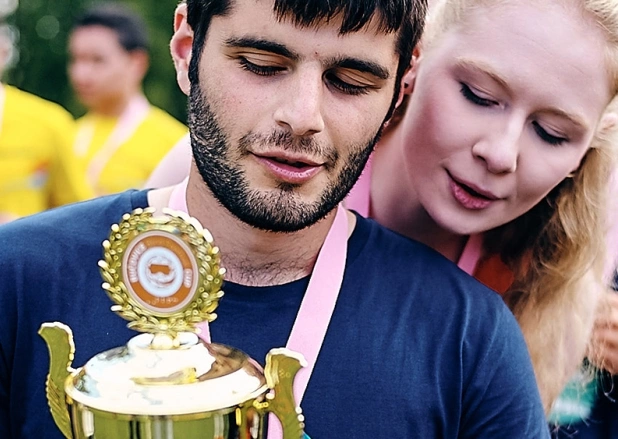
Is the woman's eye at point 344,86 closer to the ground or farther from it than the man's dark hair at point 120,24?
closer to the ground

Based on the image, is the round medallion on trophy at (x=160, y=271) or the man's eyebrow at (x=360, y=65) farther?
the man's eyebrow at (x=360, y=65)

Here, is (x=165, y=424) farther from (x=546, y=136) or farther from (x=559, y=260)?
(x=559, y=260)

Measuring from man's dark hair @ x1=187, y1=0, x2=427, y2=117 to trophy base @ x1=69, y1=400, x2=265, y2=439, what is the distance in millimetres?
786

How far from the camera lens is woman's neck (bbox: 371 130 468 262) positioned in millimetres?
2582

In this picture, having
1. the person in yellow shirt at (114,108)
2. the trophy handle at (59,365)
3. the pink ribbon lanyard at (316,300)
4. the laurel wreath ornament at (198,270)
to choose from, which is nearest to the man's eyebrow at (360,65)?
the pink ribbon lanyard at (316,300)

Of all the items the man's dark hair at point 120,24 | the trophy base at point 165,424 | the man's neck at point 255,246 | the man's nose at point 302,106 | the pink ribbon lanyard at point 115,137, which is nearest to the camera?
the trophy base at point 165,424

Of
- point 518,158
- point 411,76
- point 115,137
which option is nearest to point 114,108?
point 115,137

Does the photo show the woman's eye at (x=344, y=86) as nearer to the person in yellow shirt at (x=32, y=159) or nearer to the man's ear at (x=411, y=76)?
the man's ear at (x=411, y=76)

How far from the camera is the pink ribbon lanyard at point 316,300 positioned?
1.98 m

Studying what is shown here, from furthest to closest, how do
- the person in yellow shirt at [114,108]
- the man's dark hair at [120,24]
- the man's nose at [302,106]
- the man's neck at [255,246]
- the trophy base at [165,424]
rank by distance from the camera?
the man's dark hair at [120,24] → the person in yellow shirt at [114,108] → the man's neck at [255,246] → the man's nose at [302,106] → the trophy base at [165,424]

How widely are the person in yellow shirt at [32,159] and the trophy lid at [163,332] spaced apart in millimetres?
3620

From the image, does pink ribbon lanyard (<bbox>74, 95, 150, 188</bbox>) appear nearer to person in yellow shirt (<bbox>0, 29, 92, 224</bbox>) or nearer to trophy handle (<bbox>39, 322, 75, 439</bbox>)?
person in yellow shirt (<bbox>0, 29, 92, 224</bbox>)

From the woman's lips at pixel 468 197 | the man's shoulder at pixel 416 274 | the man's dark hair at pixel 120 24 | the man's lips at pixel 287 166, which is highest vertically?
the man's dark hair at pixel 120 24

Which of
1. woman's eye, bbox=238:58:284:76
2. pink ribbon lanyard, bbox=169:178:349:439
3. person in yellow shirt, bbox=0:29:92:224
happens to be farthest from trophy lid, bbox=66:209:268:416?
person in yellow shirt, bbox=0:29:92:224
